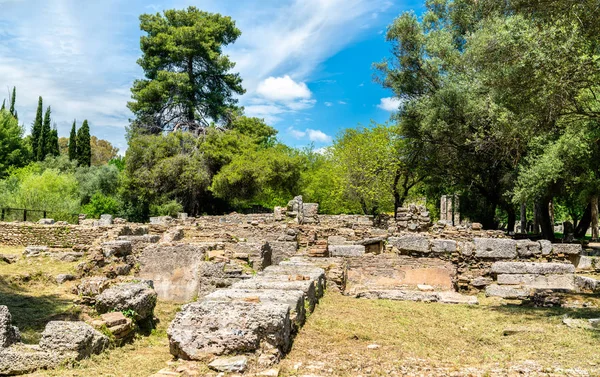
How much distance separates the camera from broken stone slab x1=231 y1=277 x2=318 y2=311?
7188mm

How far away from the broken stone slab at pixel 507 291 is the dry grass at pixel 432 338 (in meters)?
1.45

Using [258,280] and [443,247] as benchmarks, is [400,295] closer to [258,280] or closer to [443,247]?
[443,247]

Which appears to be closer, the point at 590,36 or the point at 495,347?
the point at 495,347

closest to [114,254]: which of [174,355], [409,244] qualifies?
[409,244]

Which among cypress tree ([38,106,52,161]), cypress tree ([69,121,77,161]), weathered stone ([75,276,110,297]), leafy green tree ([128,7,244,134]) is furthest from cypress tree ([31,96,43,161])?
weathered stone ([75,276,110,297])

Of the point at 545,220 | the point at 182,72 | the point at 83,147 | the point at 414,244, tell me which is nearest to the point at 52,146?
the point at 83,147

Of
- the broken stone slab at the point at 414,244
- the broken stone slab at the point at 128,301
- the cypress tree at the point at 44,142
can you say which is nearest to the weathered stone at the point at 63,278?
the broken stone slab at the point at 128,301

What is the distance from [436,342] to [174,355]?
324 centimetres

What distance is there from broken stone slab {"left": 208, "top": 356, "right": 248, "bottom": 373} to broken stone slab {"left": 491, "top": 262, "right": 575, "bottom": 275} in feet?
Result: 27.7

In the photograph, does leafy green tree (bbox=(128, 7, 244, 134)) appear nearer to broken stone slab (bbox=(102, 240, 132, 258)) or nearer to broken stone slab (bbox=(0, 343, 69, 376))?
broken stone slab (bbox=(102, 240, 132, 258))

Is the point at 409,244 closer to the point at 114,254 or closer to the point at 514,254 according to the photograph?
the point at 514,254

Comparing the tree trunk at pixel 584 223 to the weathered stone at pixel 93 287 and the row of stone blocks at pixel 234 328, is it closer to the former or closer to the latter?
the weathered stone at pixel 93 287

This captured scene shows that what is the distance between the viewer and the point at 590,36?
33.9 feet

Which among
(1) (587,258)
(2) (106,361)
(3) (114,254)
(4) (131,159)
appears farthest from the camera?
(4) (131,159)
